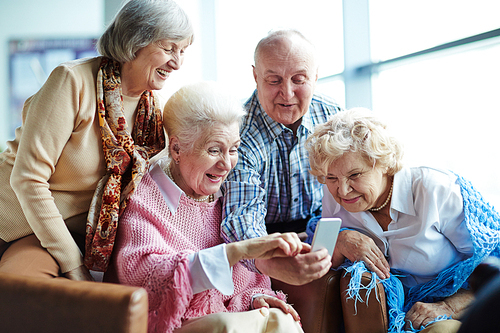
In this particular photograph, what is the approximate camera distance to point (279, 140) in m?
2.20

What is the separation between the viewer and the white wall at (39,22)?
5137 millimetres

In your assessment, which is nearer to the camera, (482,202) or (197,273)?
(197,273)

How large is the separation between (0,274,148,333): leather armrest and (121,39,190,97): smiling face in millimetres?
859

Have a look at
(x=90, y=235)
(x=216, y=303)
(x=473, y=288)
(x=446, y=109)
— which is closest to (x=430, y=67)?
(x=446, y=109)

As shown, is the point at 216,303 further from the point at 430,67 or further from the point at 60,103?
the point at 430,67

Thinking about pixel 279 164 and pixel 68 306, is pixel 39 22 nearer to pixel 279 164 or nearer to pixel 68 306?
pixel 279 164

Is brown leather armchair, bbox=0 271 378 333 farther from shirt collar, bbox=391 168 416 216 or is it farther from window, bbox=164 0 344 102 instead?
window, bbox=164 0 344 102

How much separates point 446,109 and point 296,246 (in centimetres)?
209

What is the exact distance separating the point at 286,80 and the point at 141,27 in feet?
2.44

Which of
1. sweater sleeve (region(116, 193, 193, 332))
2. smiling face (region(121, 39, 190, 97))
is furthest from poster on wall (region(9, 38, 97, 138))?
sweater sleeve (region(116, 193, 193, 332))

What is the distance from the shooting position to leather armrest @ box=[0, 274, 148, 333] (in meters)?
1.15

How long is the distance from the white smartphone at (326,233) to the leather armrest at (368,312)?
0.32m

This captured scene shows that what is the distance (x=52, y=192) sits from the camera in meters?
1.67

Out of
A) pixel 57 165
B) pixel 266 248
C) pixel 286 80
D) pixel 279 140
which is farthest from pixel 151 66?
pixel 266 248
